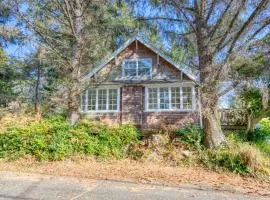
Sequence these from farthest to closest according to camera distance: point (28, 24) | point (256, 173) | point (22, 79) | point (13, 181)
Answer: point (22, 79), point (28, 24), point (256, 173), point (13, 181)

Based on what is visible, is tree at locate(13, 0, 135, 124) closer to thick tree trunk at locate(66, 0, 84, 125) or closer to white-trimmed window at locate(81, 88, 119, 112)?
thick tree trunk at locate(66, 0, 84, 125)

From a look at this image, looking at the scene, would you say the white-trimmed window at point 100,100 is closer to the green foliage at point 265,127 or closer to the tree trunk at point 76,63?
the tree trunk at point 76,63

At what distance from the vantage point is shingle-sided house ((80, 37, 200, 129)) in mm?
17359

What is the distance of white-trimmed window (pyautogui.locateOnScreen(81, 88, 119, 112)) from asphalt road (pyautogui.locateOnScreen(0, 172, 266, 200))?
9.23 metres

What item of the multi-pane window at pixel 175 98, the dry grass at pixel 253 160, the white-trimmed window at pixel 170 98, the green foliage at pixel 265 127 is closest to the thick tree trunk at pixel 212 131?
the dry grass at pixel 253 160

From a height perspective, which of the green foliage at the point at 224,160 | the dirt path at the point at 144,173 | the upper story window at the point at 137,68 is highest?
the upper story window at the point at 137,68

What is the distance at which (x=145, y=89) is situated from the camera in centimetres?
1792

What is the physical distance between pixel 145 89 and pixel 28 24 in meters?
7.07

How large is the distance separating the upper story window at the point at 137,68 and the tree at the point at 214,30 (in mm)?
4866

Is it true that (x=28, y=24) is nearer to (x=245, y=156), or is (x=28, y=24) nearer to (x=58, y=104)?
(x=58, y=104)

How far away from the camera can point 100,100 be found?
18.5 meters

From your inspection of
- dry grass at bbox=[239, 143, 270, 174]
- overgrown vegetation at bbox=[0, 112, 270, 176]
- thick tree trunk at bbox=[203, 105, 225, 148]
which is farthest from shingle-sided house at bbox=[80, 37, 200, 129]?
dry grass at bbox=[239, 143, 270, 174]

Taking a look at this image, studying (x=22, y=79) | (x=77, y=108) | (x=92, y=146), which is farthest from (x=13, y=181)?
(x=22, y=79)

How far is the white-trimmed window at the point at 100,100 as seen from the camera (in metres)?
18.3
